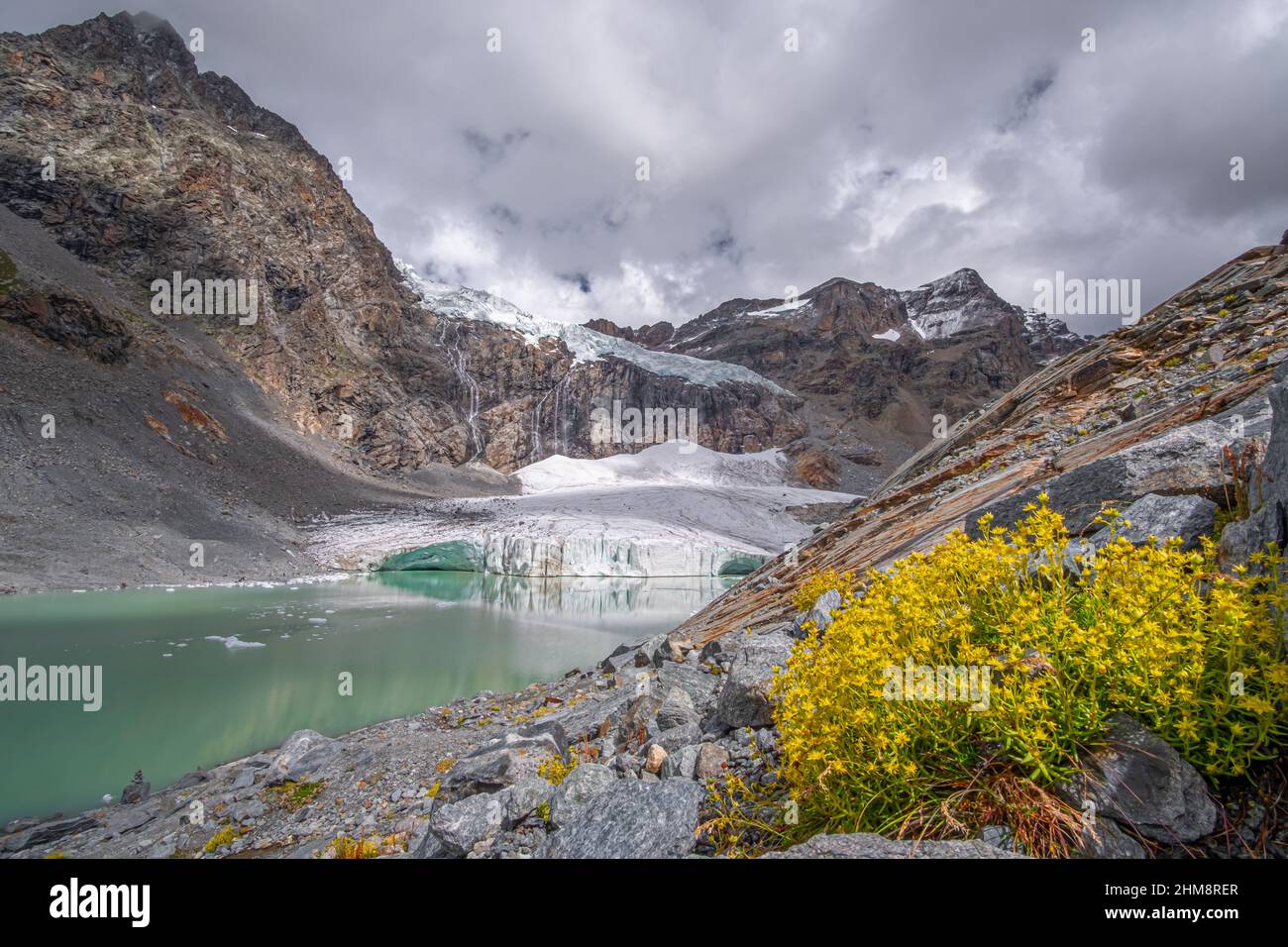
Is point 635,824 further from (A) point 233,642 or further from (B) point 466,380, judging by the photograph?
(B) point 466,380

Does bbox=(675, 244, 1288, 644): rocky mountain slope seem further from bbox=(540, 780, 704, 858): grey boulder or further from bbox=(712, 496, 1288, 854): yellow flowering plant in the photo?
bbox=(540, 780, 704, 858): grey boulder

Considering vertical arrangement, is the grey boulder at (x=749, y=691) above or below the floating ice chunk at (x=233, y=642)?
above

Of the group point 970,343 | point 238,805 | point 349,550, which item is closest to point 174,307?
point 349,550

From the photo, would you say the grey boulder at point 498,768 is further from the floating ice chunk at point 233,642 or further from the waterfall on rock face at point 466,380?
the waterfall on rock face at point 466,380

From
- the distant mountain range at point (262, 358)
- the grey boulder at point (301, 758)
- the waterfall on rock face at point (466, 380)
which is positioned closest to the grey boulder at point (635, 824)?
the grey boulder at point (301, 758)

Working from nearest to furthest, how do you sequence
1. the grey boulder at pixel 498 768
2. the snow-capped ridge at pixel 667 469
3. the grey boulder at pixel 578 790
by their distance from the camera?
the grey boulder at pixel 578 790, the grey boulder at pixel 498 768, the snow-capped ridge at pixel 667 469

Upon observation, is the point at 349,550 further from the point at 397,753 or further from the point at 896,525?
the point at 896,525

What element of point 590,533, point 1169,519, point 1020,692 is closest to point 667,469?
point 590,533
